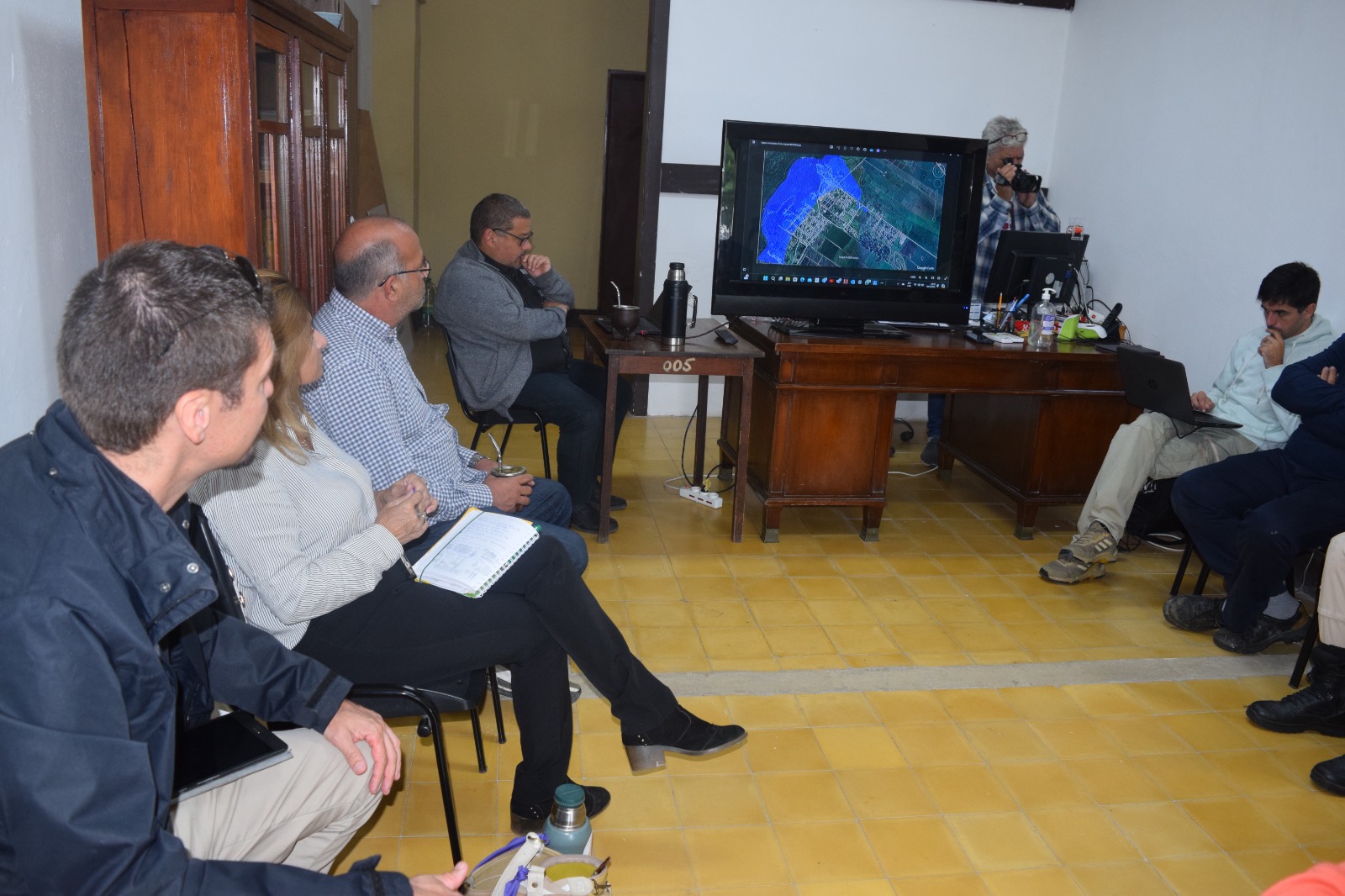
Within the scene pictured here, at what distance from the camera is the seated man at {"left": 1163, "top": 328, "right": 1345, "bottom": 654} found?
301cm

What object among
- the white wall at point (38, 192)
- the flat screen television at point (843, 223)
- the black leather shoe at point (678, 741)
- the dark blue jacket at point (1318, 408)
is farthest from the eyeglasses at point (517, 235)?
the dark blue jacket at point (1318, 408)

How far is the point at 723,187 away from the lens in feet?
12.6

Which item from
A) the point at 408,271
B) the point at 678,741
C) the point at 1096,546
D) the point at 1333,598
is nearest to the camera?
the point at 678,741

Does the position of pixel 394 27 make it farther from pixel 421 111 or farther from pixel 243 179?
pixel 243 179

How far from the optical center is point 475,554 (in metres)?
1.98

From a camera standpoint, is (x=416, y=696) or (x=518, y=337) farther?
(x=518, y=337)

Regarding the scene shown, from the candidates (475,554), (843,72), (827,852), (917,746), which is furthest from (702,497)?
(843,72)

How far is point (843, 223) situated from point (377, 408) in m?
2.29

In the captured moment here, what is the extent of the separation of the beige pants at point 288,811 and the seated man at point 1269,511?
2640mm

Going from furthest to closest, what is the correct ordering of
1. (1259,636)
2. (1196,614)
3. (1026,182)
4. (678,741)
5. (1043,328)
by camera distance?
(1026,182), (1043,328), (1196,614), (1259,636), (678,741)

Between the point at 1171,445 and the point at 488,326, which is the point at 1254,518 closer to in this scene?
the point at 1171,445

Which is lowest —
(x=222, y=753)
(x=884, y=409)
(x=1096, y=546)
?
(x=1096, y=546)

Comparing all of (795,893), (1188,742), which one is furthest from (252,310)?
(1188,742)

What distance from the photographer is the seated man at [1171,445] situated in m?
3.51
